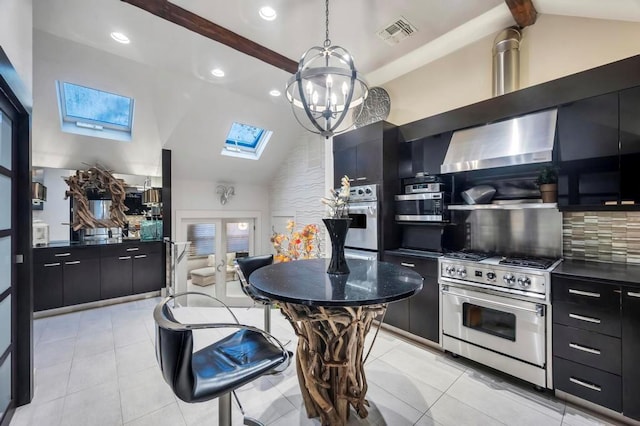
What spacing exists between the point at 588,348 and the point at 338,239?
1837 millimetres

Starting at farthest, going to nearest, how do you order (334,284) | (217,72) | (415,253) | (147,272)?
(147,272) → (217,72) → (415,253) → (334,284)

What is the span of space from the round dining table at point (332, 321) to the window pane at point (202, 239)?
13.9 ft

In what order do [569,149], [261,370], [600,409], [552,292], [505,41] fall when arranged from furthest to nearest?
[505,41] → [569,149] → [552,292] → [600,409] → [261,370]

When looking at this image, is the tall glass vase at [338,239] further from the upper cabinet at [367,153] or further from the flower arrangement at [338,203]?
the upper cabinet at [367,153]

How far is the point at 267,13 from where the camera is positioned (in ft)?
7.73

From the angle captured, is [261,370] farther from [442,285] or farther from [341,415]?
[442,285]

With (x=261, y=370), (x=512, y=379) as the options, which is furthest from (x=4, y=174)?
(x=512, y=379)

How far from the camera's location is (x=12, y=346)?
6.10 feet

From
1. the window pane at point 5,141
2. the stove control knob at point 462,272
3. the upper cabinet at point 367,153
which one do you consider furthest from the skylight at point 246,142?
the stove control knob at point 462,272

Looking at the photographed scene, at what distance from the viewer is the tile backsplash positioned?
2.11 meters

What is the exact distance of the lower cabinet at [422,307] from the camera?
2654 mm

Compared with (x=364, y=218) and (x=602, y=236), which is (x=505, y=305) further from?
(x=364, y=218)

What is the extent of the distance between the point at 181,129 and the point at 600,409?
545cm

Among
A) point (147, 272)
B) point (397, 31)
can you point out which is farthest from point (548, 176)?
point (147, 272)
